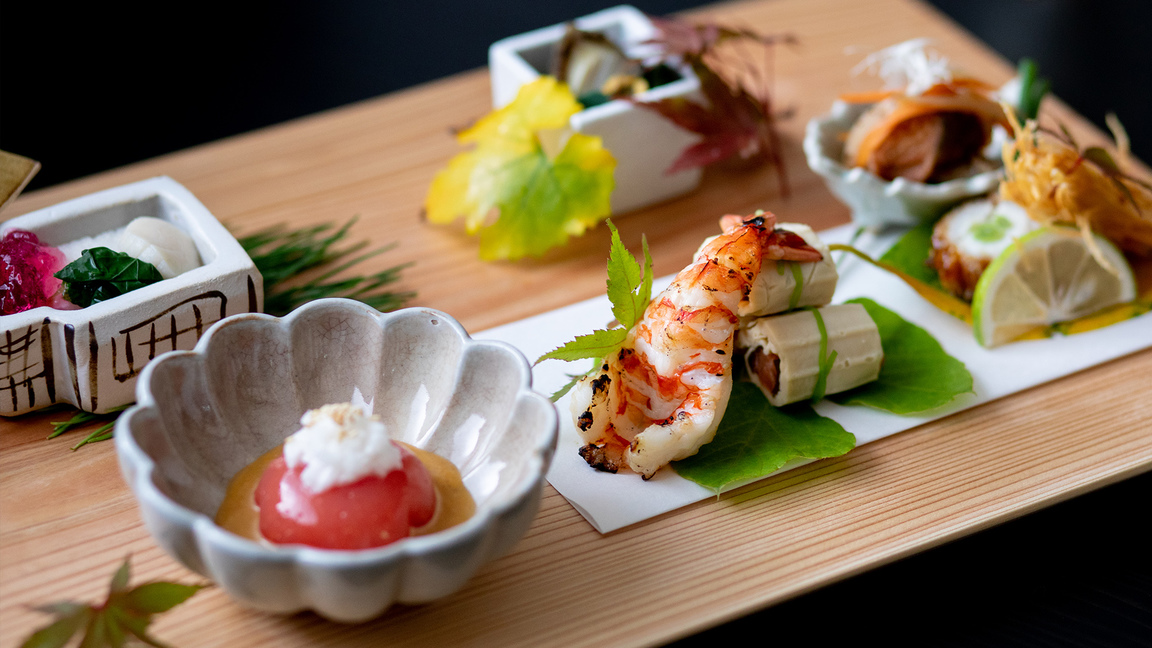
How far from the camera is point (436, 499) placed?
1396 millimetres

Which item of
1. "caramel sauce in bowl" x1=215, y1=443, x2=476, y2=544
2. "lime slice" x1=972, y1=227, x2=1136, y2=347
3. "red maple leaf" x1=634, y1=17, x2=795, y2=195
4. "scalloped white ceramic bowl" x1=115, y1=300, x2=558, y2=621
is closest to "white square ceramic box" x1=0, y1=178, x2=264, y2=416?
"scalloped white ceramic bowl" x1=115, y1=300, x2=558, y2=621

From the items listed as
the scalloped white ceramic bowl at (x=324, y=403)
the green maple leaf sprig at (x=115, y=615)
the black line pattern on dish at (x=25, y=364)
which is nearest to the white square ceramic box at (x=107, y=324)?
the black line pattern on dish at (x=25, y=364)

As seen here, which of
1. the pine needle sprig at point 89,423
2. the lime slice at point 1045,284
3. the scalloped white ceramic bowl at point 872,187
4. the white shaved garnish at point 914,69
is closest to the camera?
the pine needle sprig at point 89,423

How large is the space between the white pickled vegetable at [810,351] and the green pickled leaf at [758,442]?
0.03 metres

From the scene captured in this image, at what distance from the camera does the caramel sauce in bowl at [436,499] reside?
1.34 meters

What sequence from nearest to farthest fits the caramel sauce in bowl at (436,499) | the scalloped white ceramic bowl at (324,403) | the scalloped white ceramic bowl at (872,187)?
the scalloped white ceramic bowl at (324,403), the caramel sauce in bowl at (436,499), the scalloped white ceramic bowl at (872,187)

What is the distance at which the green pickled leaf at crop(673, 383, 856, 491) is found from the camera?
1.59 metres

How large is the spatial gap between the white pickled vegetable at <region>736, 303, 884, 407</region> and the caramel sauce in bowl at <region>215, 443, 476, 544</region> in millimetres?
548

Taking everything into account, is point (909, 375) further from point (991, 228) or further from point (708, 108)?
point (708, 108)

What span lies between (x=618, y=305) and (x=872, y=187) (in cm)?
73

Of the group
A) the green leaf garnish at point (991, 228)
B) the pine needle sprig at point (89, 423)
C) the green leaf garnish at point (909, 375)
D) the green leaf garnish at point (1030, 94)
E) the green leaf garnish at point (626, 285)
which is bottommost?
the pine needle sprig at point (89, 423)

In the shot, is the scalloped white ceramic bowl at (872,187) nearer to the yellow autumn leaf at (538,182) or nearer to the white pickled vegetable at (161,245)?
the yellow autumn leaf at (538,182)

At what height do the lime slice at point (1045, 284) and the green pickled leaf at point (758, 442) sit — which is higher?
the lime slice at point (1045, 284)

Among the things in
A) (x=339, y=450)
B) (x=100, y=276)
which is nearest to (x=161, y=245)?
(x=100, y=276)
